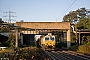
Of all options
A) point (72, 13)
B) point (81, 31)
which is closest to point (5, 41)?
point (81, 31)

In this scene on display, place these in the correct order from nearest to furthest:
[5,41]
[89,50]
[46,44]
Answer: [89,50] → [46,44] → [5,41]

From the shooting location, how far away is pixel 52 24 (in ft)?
163

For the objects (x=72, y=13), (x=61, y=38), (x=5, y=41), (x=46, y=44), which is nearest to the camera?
(x=46, y=44)

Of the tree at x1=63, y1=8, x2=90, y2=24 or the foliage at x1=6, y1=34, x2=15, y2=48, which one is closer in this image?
the foliage at x1=6, y1=34, x2=15, y2=48

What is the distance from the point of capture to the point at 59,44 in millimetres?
56875

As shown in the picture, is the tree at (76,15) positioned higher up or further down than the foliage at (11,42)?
higher up

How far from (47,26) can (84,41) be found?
843 cm

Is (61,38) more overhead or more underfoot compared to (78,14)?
more underfoot

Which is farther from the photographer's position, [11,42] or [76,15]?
[76,15]

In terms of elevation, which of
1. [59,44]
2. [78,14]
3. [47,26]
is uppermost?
[78,14]

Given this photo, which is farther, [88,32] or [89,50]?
[88,32]

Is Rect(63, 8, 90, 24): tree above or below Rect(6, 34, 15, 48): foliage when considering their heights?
above

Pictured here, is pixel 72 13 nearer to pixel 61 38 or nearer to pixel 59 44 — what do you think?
pixel 61 38

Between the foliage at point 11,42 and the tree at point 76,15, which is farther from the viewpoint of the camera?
the tree at point 76,15
